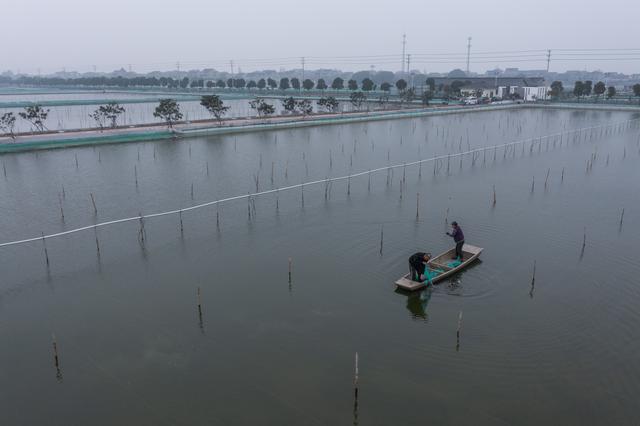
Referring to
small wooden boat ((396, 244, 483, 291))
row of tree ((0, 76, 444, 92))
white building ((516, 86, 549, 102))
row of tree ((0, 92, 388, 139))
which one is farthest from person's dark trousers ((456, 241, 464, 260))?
white building ((516, 86, 549, 102))

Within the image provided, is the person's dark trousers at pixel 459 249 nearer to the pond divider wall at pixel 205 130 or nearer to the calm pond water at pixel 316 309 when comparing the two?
the calm pond water at pixel 316 309

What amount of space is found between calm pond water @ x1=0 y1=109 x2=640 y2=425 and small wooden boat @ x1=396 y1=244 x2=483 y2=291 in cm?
28

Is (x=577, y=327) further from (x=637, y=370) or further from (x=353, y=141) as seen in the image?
(x=353, y=141)

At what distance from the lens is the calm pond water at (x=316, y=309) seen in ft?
23.8

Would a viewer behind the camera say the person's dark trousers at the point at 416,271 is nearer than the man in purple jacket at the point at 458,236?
Yes

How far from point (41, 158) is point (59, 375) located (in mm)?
20085

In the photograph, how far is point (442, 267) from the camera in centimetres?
1102

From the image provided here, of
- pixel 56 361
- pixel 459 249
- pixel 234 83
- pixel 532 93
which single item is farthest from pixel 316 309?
pixel 234 83

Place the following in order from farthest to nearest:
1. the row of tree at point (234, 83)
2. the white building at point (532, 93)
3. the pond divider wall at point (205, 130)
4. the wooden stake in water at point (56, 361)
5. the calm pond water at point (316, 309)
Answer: the row of tree at point (234, 83), the white building at point (532, 93), the pond divider wall at point (205, 130), the wooden stake in water at point (56, 361), the calm pond water at point (316, 309)

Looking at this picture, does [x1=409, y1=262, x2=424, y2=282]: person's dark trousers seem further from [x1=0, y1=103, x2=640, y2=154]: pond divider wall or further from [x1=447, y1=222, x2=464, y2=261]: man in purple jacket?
[x1=0, y1=103, x2=640, y2=154]: pond divider wall

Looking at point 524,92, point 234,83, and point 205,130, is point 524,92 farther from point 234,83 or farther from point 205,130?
point 205,130

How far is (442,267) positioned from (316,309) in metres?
3.14

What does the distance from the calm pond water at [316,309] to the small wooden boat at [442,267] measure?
0.28 meters

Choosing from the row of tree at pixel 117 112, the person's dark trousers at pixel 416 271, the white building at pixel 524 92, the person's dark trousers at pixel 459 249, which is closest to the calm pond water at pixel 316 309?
the person's dark trousers at pixel 416 271
